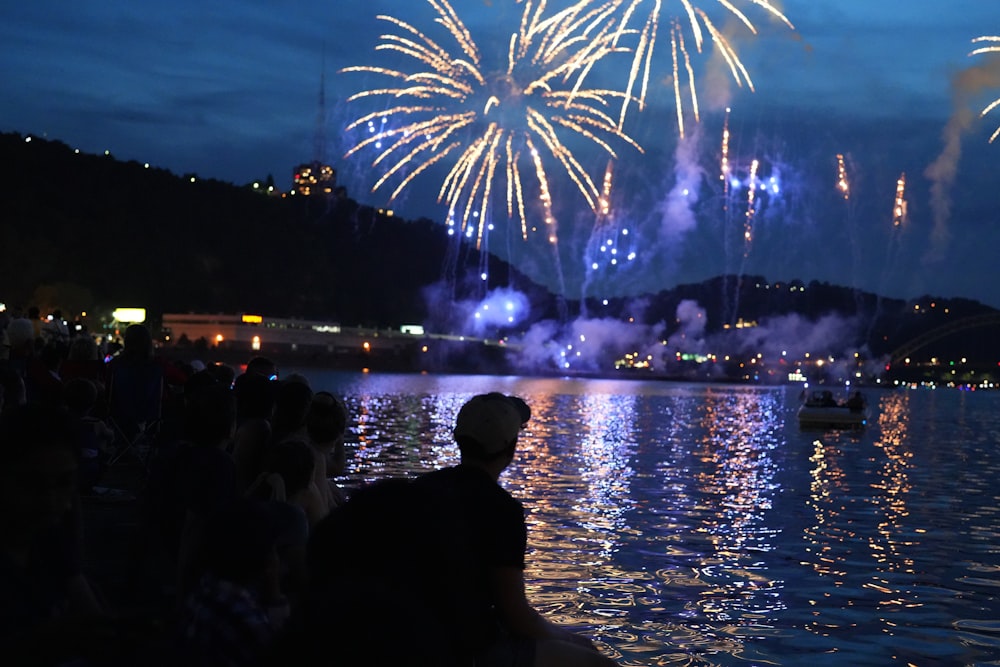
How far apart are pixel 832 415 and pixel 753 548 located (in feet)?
134

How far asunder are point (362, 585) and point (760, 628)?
30.9 feet

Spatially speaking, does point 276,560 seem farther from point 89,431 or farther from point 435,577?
point 89,431

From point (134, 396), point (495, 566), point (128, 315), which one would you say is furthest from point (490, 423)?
point (128, 315)

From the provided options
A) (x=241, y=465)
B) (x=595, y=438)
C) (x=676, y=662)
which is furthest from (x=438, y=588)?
(x=595, y=438)

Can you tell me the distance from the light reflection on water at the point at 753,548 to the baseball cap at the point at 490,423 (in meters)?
4.97

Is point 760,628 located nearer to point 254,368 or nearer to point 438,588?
point 254,368

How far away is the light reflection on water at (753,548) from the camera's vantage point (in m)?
11.0

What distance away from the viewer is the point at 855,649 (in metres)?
10.7

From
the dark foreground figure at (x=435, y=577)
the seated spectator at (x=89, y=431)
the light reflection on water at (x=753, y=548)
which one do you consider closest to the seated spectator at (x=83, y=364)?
the seated spectator at (x=89, y=431)

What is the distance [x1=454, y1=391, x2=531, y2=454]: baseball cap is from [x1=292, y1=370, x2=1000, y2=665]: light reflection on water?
4.97 meters

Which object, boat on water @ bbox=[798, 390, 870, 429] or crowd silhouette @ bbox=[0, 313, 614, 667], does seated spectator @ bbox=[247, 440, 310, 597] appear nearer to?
crowd silhouette @ bbox=[0, 313, 614, 667]

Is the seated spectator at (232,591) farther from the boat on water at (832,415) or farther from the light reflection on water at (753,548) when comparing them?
the boat on water at (832,415)

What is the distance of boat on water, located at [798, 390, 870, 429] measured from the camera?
5553 centimetres

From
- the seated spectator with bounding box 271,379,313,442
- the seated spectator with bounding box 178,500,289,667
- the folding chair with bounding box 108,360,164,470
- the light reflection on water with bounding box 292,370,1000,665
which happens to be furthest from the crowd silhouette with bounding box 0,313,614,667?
the folding chair with bounding box 108,360,164,470
